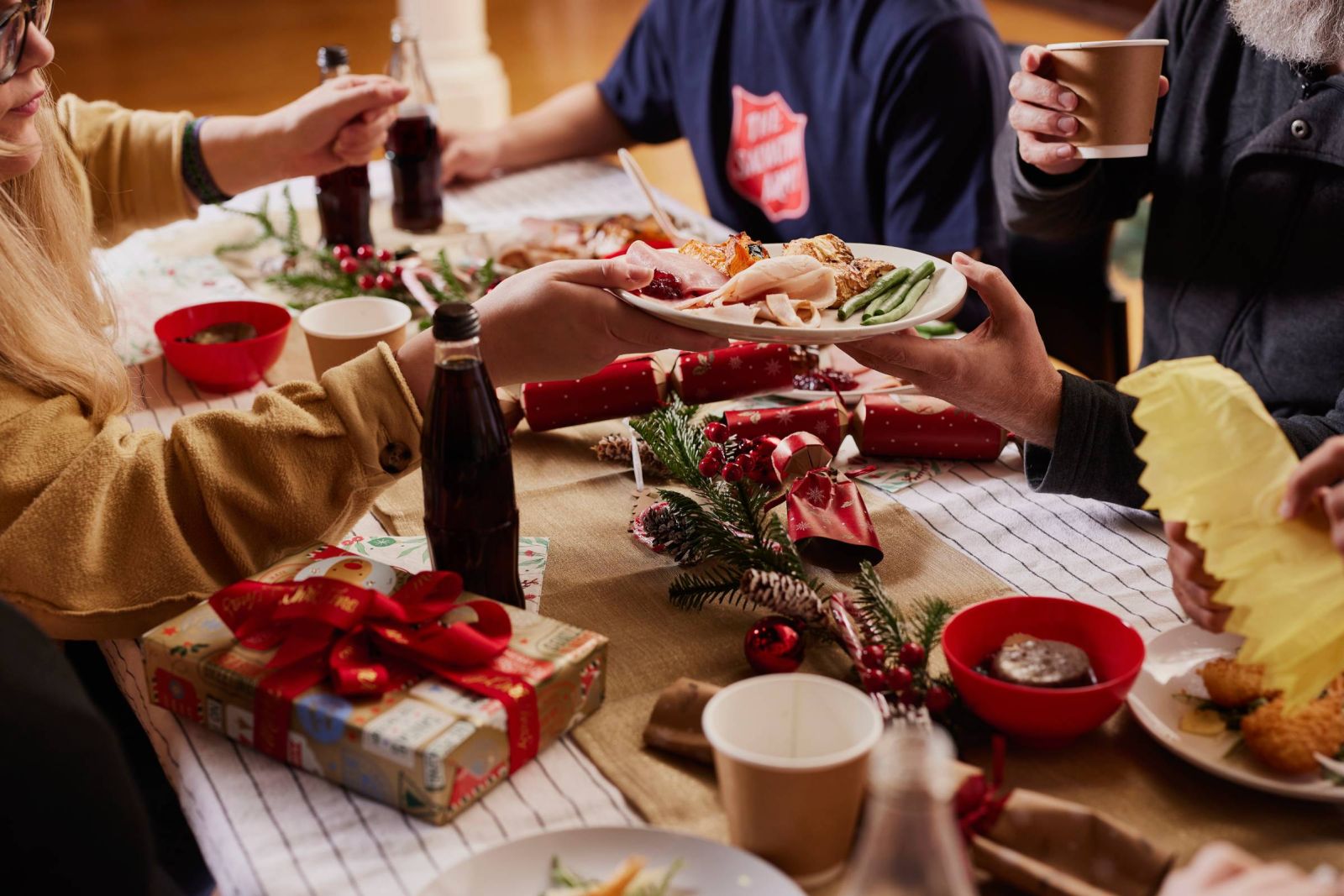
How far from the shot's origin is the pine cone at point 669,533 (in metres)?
1.11

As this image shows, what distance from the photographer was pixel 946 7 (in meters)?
1.98

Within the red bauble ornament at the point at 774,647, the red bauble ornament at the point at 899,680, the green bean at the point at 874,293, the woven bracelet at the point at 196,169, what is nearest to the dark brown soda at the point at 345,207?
the woven bracelet at the point at 196,169

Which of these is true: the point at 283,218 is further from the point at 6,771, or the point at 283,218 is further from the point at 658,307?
the point at 6,771

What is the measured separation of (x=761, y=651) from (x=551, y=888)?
279 millimetres

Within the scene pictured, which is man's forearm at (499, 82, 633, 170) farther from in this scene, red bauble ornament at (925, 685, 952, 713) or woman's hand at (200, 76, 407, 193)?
red bauble ornament at (925, 685, 952, 713)

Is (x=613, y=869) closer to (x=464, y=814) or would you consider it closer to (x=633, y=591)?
(x=464, y=814)

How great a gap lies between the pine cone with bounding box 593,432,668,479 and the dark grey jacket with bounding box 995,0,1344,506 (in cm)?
38

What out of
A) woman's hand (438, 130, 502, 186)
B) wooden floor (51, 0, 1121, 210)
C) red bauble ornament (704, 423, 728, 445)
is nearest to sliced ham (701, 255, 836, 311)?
red bauble ornament (704, 423, 728, 445)

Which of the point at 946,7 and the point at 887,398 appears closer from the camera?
the point at 887,398

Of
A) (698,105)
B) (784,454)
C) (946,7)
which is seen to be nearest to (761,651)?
(784,454)

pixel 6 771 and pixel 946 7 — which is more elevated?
pixel 946 7

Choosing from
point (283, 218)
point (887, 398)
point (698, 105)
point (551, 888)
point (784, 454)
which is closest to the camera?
point (551, 888)

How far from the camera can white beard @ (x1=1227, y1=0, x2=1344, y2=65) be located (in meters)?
1.34

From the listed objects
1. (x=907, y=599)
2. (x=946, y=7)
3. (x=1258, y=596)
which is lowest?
(x=907, y=599)
